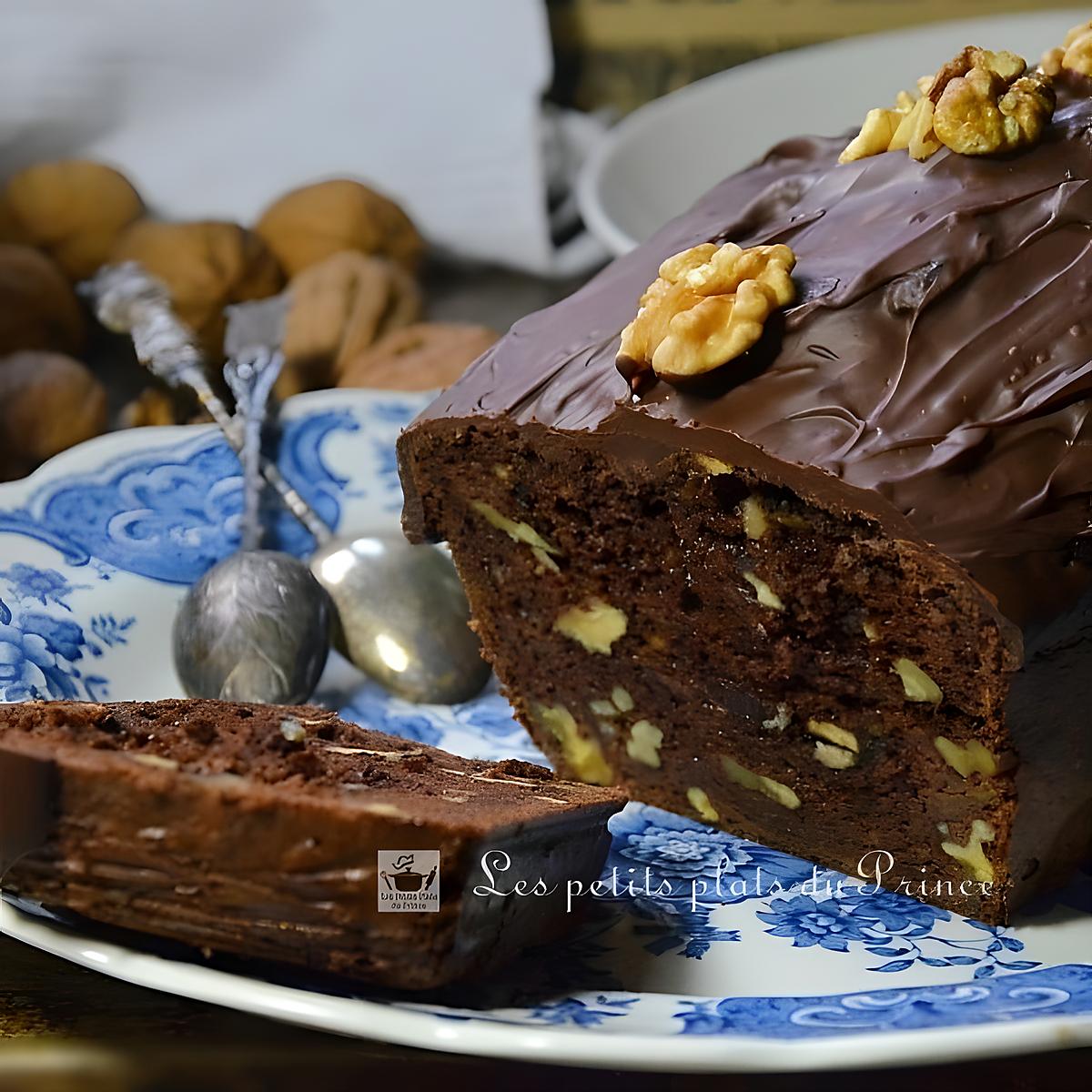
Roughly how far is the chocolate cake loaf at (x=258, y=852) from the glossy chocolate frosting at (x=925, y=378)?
22.8 inches

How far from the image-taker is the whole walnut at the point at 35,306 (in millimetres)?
3973

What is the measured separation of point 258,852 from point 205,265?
2729mm

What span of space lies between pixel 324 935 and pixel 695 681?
0.78m

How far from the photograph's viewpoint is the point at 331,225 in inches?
170

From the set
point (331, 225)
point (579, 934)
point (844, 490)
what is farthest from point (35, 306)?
point (844, 490)

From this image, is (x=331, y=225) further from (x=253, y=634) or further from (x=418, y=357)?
(x=253, y=634)

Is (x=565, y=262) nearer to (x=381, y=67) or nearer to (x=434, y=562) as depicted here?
(x=381, y=67)

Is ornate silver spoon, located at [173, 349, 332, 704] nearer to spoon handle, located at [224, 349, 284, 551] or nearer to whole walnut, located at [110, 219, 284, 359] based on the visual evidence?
spoon handle, located at [224, 349, 284, 551]

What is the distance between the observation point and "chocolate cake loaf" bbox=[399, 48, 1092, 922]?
1846 millimetres

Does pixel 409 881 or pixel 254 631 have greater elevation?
pixel 254 631

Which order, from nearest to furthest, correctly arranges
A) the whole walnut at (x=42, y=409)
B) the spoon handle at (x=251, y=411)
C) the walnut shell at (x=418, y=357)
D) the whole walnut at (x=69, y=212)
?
the spoon handle at (x=251, y=411) → the walnut shell at (x=418, y=357) → the whole walnut at (x=42, y=409) → the whole walnut at (x=69, y=212)

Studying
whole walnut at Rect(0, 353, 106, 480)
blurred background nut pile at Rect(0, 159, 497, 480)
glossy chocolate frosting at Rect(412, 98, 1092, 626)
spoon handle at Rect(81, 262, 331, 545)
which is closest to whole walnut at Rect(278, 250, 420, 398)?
blurred background nut pile at Rect(0, 159, 497, 480)

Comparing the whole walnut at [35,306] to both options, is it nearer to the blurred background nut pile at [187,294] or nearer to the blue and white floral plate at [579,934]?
→ the blurred background nut pile at [187,294]

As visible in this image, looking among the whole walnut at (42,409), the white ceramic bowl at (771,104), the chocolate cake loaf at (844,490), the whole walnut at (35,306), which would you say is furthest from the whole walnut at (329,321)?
the chocolate cake loaf at (844,490)
